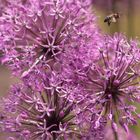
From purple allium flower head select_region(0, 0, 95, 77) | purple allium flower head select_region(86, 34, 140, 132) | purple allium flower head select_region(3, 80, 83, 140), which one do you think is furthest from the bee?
purple allium flower head select_region(3, 80, 83, 140)

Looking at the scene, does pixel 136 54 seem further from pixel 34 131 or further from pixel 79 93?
pixel 34 131

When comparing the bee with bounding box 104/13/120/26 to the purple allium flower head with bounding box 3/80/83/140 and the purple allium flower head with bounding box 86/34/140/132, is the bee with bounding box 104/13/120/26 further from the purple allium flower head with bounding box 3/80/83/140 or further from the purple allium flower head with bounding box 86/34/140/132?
the purple allium flower head with bounding box 3/80/83/140

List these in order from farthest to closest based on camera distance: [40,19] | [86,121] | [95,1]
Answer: [95,1]
[40,19]
[86,121]

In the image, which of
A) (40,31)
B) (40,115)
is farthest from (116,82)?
(40,31)

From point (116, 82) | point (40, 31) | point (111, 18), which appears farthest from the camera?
point (111, 18)

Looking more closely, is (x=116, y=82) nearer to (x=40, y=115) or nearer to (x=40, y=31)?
(x=40, y=115)

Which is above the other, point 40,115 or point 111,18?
point 111,18

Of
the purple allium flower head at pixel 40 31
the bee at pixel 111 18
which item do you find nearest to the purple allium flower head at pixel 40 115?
the purple allium flower head at pixel 40 31

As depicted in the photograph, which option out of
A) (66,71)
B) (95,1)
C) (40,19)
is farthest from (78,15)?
(95,1)
